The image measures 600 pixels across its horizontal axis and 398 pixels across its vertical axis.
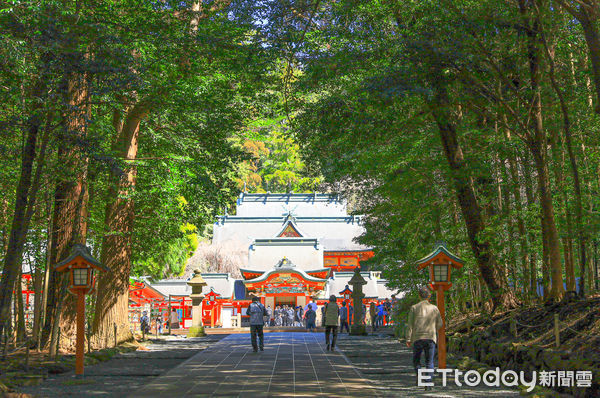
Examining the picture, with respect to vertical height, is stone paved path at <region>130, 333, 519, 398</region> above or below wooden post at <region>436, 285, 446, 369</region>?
below

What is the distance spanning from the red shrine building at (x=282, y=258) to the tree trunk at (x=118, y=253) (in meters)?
15.0

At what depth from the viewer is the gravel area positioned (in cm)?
917

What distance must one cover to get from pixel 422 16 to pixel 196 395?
8247mm

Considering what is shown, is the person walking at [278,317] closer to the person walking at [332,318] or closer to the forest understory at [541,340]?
the person walking at [332,318]

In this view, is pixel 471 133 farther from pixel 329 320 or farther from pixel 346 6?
pixel 329 320

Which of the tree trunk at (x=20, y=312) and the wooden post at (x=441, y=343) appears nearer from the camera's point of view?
the wooden post at (x=441, y=343)

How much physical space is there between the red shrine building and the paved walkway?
17019mm

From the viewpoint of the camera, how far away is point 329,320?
16.1 m

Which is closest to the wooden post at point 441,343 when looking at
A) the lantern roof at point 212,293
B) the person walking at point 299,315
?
the lantern roof at point 212,293

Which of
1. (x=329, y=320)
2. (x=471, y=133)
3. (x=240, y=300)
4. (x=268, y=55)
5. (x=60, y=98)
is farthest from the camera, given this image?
(x=240, y=300)

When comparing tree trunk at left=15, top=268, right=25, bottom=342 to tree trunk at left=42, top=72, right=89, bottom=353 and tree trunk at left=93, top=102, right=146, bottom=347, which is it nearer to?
tree trunk at left=93, top=102, right=146, bottom=347

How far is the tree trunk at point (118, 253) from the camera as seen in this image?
53.5 ft

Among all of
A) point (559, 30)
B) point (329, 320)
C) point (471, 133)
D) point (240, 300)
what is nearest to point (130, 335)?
point (329, 320)

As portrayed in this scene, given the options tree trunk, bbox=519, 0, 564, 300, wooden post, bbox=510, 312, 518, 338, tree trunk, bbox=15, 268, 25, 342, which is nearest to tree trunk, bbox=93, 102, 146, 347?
tree trunk, bbox=15, 268, 25, 342
